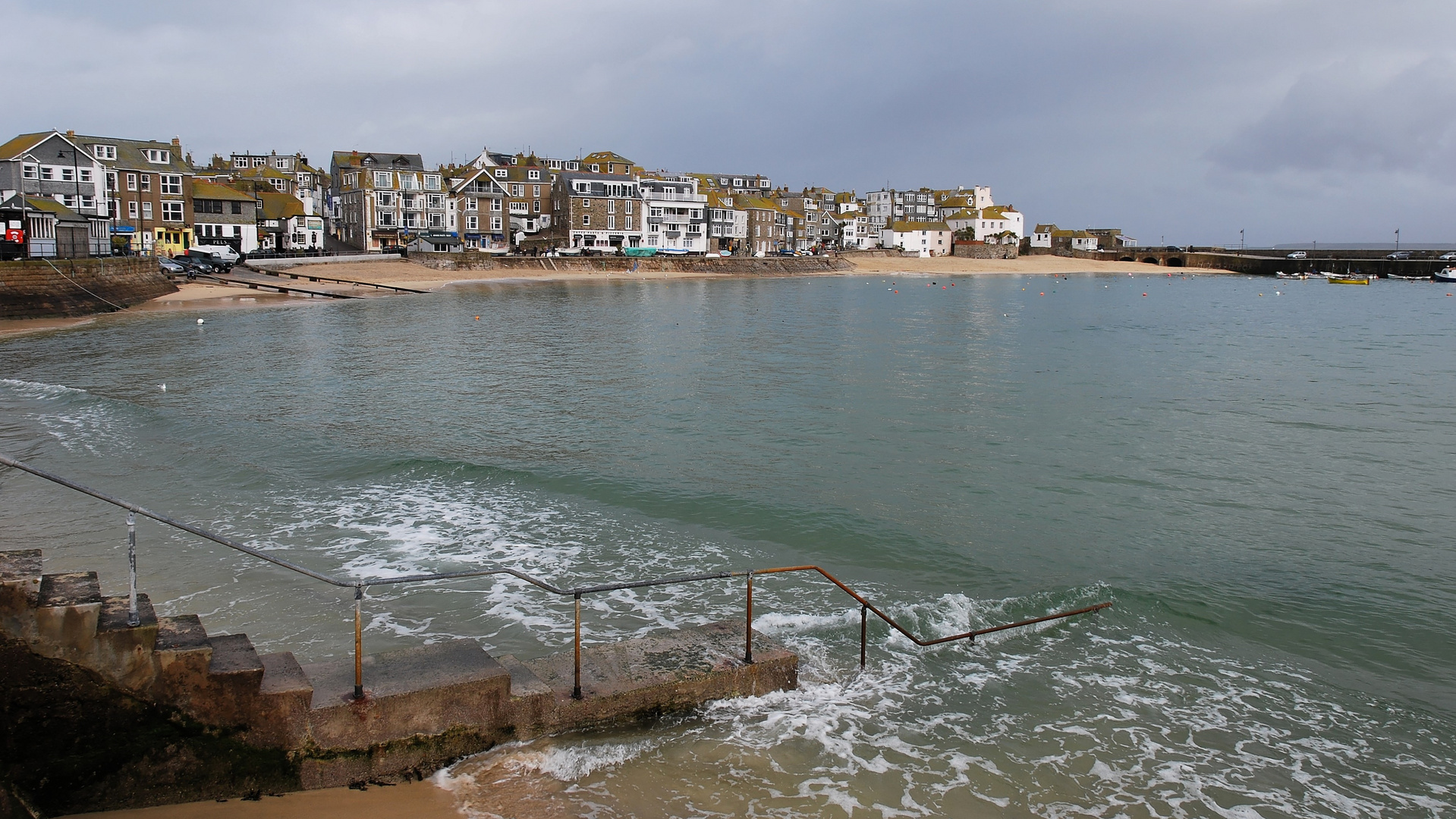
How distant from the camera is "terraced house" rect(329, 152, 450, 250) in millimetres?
98062

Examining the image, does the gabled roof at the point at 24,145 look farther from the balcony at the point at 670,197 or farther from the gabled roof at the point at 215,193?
the balcony at the point at 670,197

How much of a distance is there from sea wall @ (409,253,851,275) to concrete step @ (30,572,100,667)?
81.8 metres

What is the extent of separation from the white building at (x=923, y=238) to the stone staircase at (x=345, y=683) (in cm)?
14688

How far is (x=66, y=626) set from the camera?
19.6 feet

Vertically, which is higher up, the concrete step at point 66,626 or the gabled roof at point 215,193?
the gabled roof at point 215,193

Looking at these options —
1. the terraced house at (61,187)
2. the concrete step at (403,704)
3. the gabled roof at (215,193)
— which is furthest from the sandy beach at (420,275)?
the concrete step at (403,704)

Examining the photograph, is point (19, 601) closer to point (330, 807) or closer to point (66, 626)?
point (66, 626)

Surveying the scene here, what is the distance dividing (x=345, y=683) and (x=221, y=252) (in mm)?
73985

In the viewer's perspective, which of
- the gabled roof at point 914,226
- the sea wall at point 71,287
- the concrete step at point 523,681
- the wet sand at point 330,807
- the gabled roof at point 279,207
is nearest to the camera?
the wet sand at point 330,807

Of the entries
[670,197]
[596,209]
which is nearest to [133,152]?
[596,209]

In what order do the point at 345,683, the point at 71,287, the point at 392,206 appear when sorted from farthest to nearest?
the point at 392,206, the point at 71,287, the point at 345,683

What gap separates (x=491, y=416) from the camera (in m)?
22.2

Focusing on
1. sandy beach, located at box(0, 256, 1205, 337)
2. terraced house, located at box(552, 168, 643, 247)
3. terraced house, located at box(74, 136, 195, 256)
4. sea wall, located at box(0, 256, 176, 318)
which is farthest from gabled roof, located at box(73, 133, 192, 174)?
terraced house, located at box(552, 168, 643, 247)

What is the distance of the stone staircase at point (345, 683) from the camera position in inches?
239
